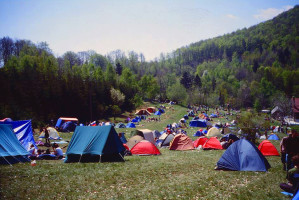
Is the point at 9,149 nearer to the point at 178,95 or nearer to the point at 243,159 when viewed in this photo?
the point at 243,159

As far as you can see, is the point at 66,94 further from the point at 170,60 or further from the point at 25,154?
the point at 170,60

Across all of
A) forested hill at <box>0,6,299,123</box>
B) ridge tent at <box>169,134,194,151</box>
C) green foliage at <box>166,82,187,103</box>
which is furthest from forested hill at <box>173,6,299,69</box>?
ridge tent at <box>169,134,194,151</box>

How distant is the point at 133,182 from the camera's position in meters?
8.98

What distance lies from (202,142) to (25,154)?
44.0ft

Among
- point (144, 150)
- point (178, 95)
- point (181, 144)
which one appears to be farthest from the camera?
point (178, 95)

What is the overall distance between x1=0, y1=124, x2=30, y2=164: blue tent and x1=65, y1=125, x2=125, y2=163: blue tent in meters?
2.33

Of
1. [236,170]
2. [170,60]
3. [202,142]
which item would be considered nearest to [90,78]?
[202,142]

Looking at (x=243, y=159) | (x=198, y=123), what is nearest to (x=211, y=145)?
(x=243, y=159)

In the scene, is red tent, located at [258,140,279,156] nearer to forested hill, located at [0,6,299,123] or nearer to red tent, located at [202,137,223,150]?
red tent, located at [202,137,223,150]

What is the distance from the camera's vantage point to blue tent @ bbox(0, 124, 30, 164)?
1133 centimetres

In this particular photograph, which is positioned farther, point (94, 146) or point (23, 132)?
point (23, 132)

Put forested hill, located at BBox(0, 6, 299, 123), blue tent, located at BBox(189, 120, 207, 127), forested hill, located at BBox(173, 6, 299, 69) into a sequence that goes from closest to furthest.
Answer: forested hill, located at BBox(0, 6, 299, 123) < blue tent, located at BBox(189, 120, 207, 127) < forested hill, located at BBox(173, 6, 299, 69)

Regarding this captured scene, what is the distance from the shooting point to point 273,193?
25.2 ft

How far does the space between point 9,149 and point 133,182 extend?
7.13 metres
